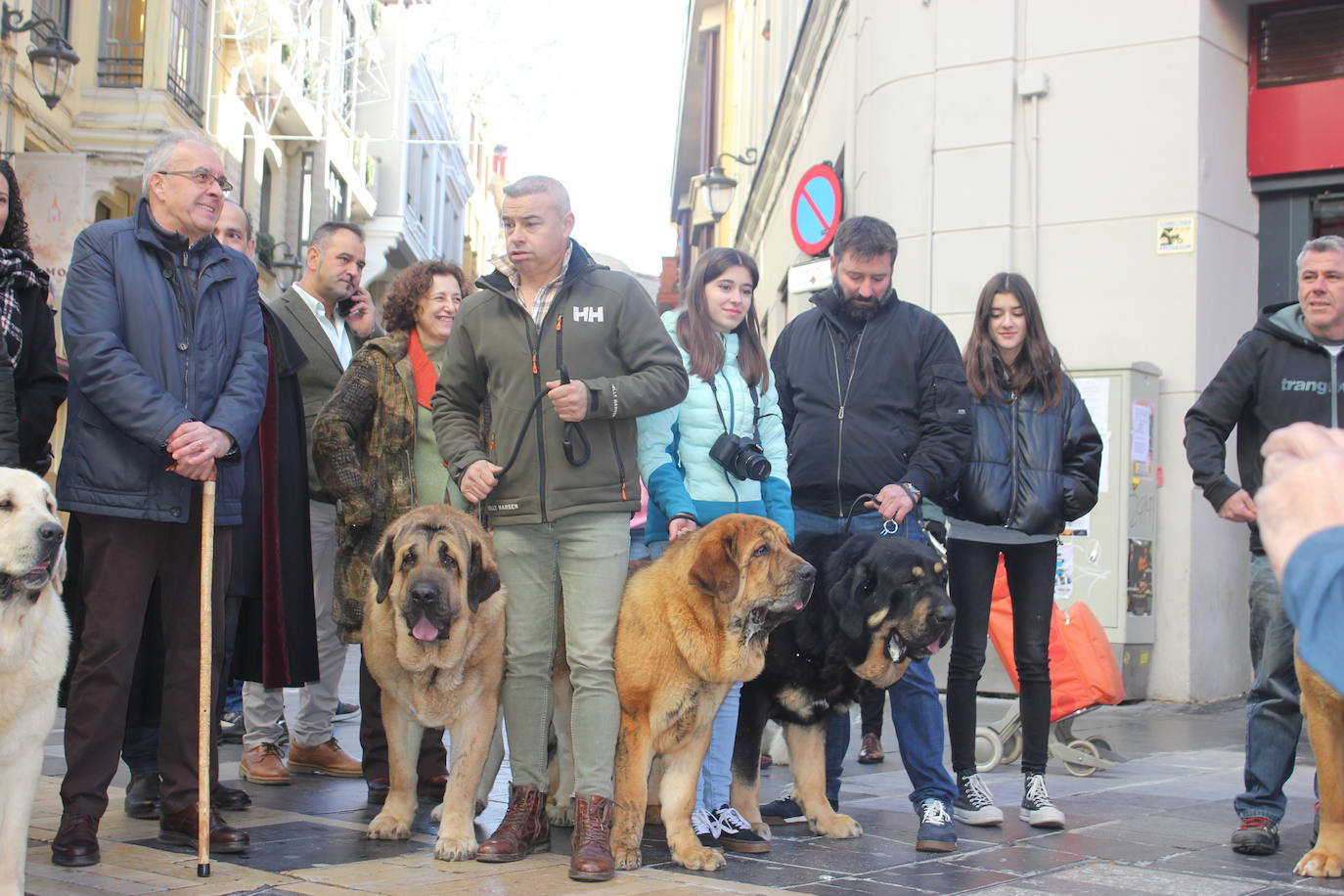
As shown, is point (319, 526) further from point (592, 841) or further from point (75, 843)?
point (592, 841)

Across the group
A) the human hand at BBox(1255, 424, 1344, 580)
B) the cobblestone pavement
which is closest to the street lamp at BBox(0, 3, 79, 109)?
the cobblestone pavement

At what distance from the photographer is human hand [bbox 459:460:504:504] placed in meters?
4.68

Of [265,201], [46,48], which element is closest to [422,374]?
[46,48]

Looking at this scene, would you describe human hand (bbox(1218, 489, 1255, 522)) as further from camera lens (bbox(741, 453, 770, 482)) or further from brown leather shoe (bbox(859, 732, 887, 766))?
brown leather shoe (bbox(859, 732, 887, 766))

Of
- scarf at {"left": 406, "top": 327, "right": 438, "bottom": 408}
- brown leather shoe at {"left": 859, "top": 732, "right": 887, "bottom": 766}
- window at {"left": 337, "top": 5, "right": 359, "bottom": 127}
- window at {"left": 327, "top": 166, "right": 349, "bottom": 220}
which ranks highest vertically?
window at {"left": 337, "top": 5, "right": 359, "bottom": 127}

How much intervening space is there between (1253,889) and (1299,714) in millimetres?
940

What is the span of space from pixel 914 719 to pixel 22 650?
3.16 metres

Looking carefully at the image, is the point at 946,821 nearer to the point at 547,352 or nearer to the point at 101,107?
the point at 547,352

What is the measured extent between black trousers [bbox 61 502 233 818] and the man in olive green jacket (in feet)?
3.35

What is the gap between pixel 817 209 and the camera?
1252cm

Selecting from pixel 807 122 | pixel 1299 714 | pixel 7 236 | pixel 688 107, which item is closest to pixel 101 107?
pixel 807 122

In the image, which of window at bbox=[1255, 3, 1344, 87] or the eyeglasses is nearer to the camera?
the eyeglasses

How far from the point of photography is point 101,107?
60.1 feet

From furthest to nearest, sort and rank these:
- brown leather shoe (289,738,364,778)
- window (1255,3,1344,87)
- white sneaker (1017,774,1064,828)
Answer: window (1255,3,1344,87), brown leather shoe (289,738,364,778), white sneaker (1017,774,1064,828)
